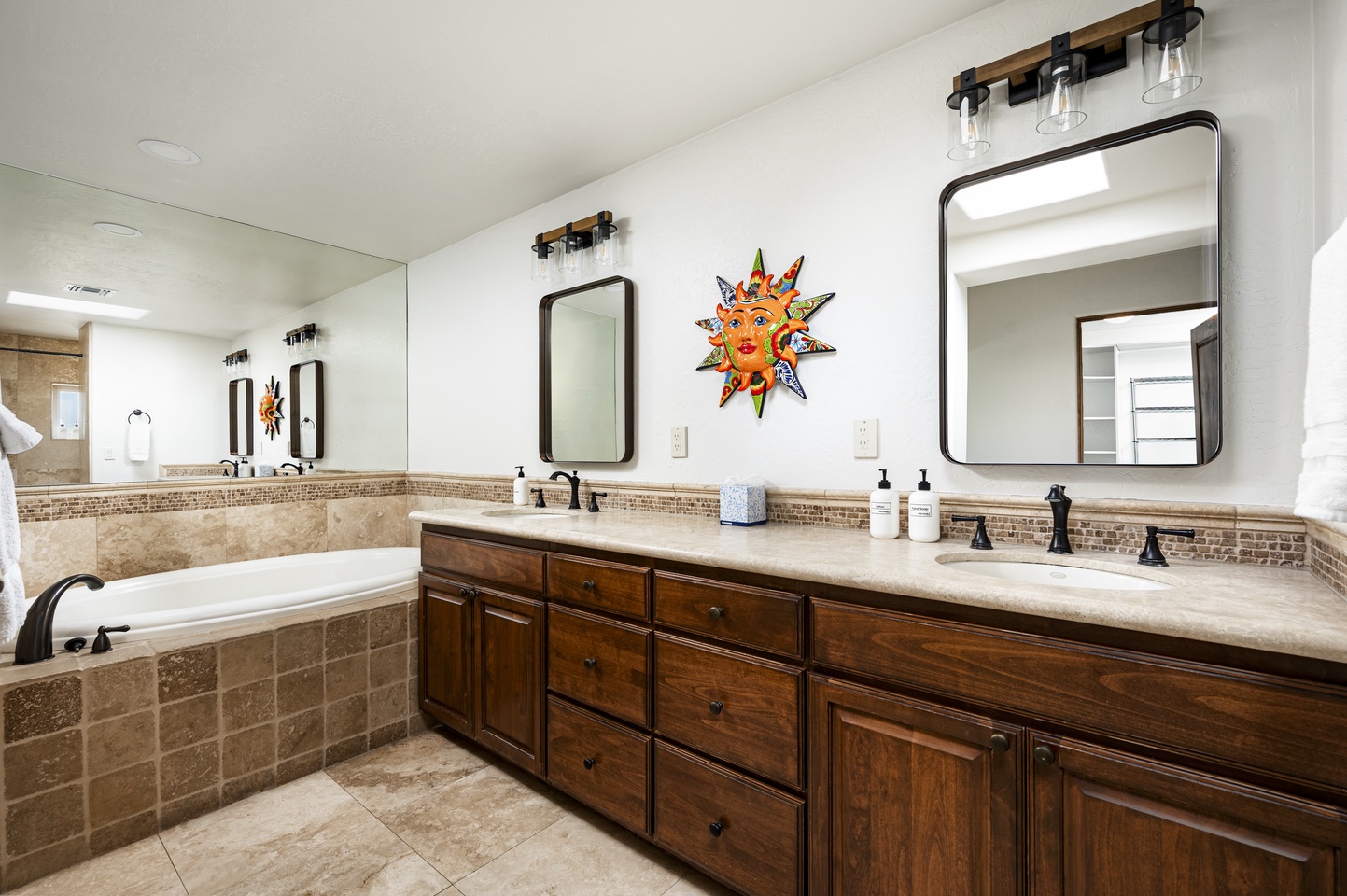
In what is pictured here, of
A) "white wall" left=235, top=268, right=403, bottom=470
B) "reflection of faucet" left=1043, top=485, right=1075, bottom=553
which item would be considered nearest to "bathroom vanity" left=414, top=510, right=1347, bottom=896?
"reflection of faucet" left=1043, top=485, right=1075, bottom=553

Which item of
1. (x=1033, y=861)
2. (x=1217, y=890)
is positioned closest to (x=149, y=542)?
(x=1033, y=861)

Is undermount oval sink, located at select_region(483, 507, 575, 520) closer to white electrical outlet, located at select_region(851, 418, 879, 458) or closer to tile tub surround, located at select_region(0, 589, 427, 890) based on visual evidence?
tile tub surround, located at select_region(0, 589, 427, 890)

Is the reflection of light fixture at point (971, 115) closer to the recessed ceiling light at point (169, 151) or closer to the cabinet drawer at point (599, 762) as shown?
the cabinet drawer at point (599, 762)

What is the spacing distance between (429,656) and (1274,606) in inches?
100

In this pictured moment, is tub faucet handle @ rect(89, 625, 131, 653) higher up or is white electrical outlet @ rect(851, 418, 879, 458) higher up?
white electrical outlet @ rect(851, 418, 879, 458)

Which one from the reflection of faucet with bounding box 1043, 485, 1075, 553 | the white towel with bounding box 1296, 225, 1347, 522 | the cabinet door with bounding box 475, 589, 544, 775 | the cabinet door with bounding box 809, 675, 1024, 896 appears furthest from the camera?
the cabinet door with bounding box 475, 589, 544, 775

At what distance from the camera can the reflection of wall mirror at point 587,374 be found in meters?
2.53

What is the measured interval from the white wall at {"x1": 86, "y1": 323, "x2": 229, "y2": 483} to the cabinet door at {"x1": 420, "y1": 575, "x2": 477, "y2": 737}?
1.55 m

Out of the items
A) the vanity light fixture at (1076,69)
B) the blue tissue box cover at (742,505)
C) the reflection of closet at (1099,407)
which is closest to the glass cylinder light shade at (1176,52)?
the vanity light fixture at (1076,69)

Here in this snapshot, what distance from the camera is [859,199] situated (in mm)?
1893

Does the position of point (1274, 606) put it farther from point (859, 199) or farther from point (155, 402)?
point (155, 402)

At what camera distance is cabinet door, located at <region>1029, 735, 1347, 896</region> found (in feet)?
2.71

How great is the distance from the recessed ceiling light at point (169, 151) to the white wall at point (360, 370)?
1126 mm

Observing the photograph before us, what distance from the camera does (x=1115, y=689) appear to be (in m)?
0.96
